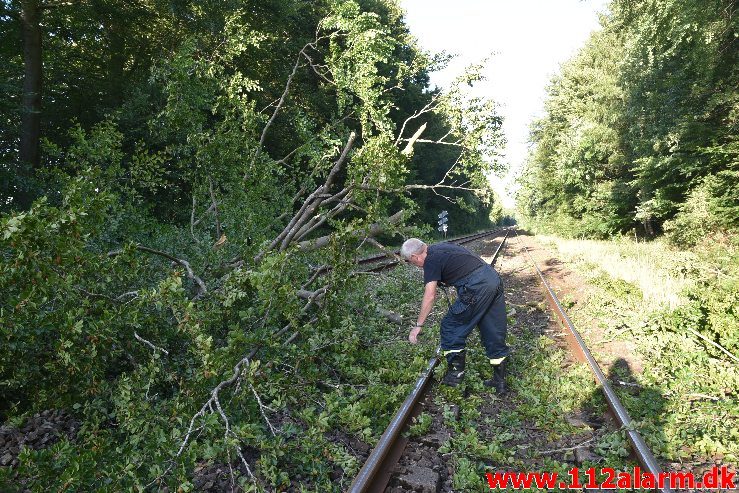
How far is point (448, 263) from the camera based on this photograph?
5.09 metres

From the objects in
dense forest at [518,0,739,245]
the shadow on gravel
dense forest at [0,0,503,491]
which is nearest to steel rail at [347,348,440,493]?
dense forest at [0,0,503,491]

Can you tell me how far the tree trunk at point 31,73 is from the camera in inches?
418

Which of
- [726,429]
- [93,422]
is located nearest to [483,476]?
[726,429]

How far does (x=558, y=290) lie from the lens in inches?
423

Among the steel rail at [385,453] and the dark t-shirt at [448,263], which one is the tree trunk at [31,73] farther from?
the steel rail at [385,453]

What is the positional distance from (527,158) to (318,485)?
4133cm

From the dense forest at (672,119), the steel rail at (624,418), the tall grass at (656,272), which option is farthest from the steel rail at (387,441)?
the dense forest at (672,119)

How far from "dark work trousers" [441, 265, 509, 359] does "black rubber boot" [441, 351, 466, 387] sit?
0.34ft

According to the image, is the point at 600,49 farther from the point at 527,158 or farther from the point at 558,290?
the point at 558,290

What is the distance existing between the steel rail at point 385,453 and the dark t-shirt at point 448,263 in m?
1.27

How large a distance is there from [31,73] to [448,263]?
11885mm

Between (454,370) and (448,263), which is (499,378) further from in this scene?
(448,263)

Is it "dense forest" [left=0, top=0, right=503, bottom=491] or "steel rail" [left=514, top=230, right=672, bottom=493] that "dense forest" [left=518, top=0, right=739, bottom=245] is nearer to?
"dense forest" [left=0, top=0, right=503, bottom=491]

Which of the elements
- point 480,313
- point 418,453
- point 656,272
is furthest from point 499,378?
point 656,272
